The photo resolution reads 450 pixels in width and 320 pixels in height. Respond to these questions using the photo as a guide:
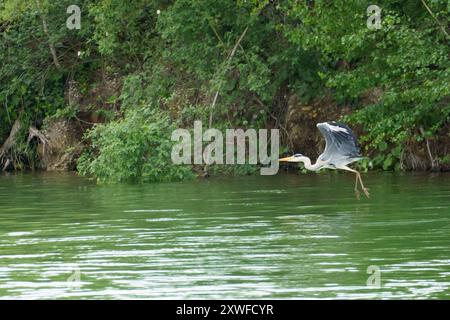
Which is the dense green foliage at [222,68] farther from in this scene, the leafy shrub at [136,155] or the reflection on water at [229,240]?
the reflection on water at [229,240]

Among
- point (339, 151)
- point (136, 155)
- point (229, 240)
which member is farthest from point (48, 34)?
point (229, 240)

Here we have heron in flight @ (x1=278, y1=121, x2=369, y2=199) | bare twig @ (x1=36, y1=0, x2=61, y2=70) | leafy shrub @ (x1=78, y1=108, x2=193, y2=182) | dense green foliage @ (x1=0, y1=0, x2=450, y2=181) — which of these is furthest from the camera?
bare twig @ (x1=36, y1=0, x2=61, y2=70)

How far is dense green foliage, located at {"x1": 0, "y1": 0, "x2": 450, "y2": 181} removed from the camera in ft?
85.4

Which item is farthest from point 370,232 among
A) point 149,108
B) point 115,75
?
→ point 115,75

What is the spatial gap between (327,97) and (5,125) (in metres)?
9.86

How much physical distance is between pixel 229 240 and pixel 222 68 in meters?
13.4

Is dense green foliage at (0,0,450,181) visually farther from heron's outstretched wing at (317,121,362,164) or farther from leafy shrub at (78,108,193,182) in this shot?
heron's outstretched wing at (317,121,362,164)

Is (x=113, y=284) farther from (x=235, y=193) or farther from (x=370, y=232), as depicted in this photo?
(x=235, y=193)

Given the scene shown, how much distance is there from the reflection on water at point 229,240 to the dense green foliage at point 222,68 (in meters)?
1.61

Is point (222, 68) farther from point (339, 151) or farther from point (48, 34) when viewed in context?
point (339, 151)

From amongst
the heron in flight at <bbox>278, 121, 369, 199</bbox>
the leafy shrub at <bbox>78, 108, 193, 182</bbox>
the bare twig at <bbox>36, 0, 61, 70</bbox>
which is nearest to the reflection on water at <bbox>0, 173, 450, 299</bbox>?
the heron in flight at <bbox>278, 121, 369, 199</bbox>

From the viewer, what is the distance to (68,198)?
2489cm

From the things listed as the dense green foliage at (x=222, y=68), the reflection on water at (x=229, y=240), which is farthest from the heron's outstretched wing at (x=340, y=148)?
the dense green foliage at (x=222, y=68)

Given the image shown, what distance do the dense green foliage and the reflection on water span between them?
1609 mm
